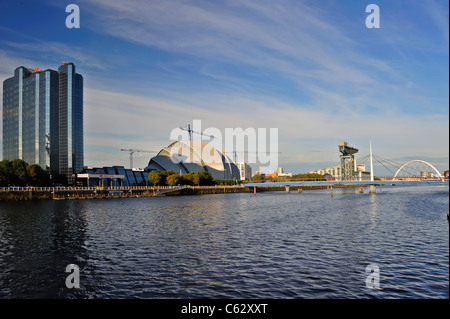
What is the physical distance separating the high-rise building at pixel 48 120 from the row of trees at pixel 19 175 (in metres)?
39.6

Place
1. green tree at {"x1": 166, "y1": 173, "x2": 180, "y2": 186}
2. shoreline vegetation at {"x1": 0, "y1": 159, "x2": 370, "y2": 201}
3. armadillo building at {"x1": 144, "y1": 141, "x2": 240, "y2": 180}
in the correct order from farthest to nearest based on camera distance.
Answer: armadillo building at {"x1": 144, "y1": 141, "x2": 240, "y2": 180}
green tree at {"x1": 166, "y1": 173, "x2": 180, "y2": 186}
shoreline vegetation at {"x1": 0, "y1": 159, "x2": 370, "y2": 201}

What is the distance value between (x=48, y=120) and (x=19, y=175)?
5641 cm

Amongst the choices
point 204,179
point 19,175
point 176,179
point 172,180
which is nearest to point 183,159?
point 204,179

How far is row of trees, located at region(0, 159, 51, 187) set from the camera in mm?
88688

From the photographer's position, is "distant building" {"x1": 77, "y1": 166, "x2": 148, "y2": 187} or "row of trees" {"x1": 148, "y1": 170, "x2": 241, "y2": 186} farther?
A: "distant building" {"x1": 77, "y1": 166, "x2": 148, "y2": 187}

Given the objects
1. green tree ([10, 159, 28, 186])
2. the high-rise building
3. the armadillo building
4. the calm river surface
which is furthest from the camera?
the armadillo building

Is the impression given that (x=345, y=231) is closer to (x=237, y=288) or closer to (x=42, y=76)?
(x=237, y=288)

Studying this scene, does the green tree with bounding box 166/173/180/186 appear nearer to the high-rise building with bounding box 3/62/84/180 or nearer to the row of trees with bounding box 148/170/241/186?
the row of trees with bounding box 148/170/241/186

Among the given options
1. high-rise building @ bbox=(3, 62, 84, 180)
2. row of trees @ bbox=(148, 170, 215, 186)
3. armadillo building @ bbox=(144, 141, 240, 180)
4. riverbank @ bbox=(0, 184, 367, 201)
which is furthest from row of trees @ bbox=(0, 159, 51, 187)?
armadillo building @ bbox=(144, 141, 240, 180)

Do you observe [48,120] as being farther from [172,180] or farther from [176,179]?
[176,179]

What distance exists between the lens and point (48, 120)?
14275 centimetres

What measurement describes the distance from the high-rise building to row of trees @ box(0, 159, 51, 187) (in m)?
39.6

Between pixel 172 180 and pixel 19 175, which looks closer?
pixel 19 175
